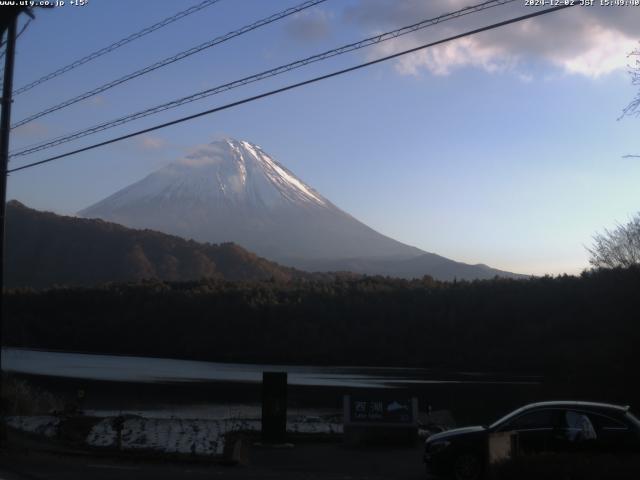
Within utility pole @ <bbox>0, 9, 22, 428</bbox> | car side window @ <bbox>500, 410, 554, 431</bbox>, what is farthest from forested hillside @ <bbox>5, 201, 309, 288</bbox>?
car side window @ <bbox>500, 410, 554, 431</bbox>

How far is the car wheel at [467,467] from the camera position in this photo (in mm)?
12727

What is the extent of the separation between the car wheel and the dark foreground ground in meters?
1.26

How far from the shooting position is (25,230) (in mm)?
141250

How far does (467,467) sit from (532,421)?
129 centimetres

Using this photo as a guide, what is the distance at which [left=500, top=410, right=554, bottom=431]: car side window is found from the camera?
12.9m

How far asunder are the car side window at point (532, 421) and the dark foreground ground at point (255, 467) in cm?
196

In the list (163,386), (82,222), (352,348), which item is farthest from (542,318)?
(82,222)

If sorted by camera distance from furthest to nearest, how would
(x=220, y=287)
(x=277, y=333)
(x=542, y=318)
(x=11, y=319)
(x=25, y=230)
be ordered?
(x=25, y=230) < (x=220, y=287) < (x=277, y=333) < (x=11, y=319) < (x=542, y=318)

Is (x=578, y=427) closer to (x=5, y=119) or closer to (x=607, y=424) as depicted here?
(x=607, y=424)

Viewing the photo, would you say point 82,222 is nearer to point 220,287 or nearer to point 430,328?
point 220,287

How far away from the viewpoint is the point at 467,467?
1279 centimetres

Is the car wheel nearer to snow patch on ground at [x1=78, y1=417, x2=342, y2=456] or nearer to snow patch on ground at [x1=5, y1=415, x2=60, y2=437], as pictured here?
snow patch on ground at [x1=78, y1=417, x2=342, y2=456]

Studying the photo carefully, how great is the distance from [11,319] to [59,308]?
9.00 metres

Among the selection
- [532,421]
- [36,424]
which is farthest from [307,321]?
[532,421]
